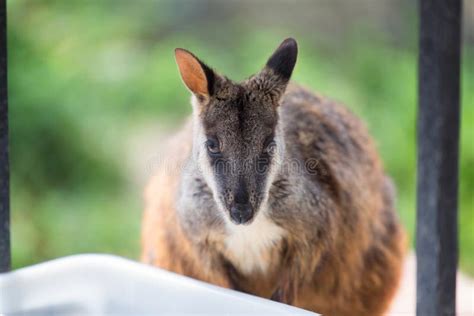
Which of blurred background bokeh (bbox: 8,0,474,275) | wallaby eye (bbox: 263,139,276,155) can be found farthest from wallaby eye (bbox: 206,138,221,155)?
blurred background bokeh (bbox: 8,0,474,275)

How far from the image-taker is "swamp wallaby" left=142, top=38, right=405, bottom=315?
6.16ft

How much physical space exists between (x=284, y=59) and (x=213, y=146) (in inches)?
10.9

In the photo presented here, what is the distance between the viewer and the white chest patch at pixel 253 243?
208 cm

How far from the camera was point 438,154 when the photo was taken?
156 cm

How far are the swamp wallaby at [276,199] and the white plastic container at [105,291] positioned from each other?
0.22 m

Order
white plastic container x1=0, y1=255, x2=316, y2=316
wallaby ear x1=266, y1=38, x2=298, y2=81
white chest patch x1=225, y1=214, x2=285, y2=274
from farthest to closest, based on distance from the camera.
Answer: white chest patch x1=225, y1=214, x2=285, y2=274, wallaby ear x1=266, y1=38, x2=298, y2=81, white plastic container x1=0, y1=255, x2=316, y2=316

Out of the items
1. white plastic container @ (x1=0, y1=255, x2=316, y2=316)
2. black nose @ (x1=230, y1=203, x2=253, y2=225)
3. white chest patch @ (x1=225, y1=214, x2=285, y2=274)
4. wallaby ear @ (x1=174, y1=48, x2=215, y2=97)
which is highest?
wallaby ear @ (x1=174, y1=48, x2=215, y2=97)

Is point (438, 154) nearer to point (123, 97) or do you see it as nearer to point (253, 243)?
point (253, 243)

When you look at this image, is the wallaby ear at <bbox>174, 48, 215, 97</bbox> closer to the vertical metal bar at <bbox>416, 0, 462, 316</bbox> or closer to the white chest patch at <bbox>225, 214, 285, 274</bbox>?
the white chest patch at <bbox>225, 214, 285, 274</bbox>

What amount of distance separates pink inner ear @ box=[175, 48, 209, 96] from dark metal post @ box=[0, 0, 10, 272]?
1.31 ft

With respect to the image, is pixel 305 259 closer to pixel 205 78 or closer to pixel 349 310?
pixel 349 310

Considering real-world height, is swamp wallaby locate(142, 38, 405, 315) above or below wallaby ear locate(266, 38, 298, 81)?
below

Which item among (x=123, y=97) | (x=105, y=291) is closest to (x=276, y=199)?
(x=105, y=291)

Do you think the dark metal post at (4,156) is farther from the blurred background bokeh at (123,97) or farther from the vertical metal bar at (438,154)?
the blurred background bokeh at (123,97)
